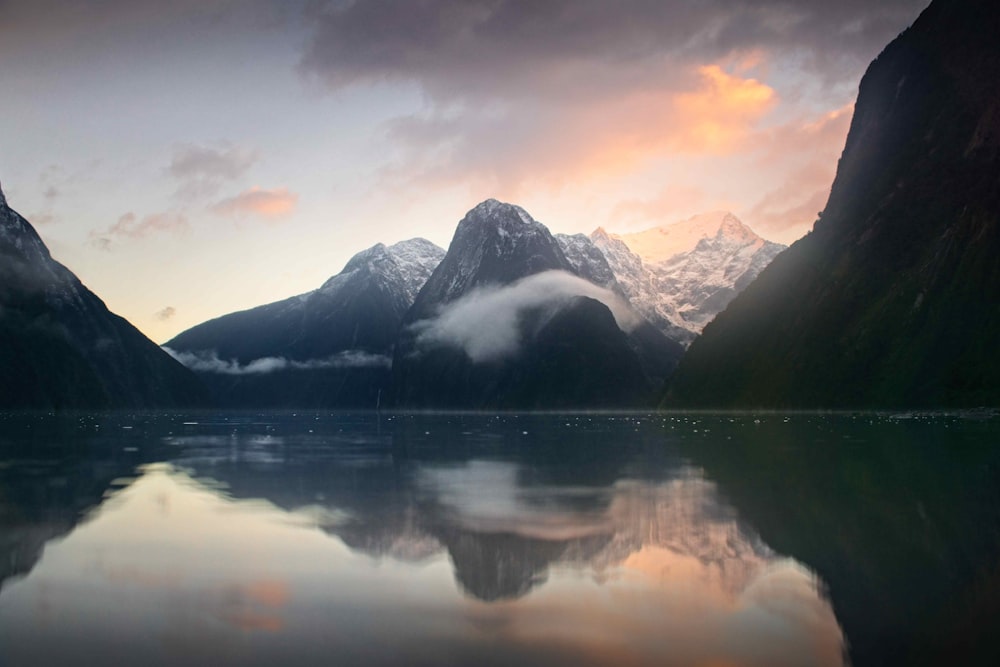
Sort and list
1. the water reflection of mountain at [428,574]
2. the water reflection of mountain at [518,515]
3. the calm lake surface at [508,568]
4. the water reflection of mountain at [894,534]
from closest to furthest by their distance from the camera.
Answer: the calm lake surface at [508,568]
the water reflection of mountain at [894,534]
the water reflection of mountain at [428,574]
the water reflection of mountain at [518,515]

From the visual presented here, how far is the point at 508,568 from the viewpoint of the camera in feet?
82.0

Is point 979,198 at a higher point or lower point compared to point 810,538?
higher

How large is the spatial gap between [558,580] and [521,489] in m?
22.2

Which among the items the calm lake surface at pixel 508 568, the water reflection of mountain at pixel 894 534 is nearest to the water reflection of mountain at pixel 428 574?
the calm lake surface at pixel 508 568

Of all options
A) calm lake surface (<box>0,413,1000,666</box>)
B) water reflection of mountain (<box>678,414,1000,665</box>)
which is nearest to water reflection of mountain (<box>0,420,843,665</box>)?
calm lake surface (<box>0,413,1000,666</box>)

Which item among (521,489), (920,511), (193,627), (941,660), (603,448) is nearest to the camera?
(941,660)

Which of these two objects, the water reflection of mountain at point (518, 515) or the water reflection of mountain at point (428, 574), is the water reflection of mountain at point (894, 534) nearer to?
the water reflection of mountain at point (428, 574)

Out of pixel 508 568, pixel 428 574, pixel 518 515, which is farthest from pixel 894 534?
pixel 428 574

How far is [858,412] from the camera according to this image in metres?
174

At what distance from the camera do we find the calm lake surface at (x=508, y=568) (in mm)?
17344

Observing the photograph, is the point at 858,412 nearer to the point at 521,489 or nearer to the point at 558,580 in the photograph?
the point at 521,489

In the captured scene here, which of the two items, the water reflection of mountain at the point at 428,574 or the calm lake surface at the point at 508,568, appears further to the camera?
the water reflection of mountain at the point at 428,574

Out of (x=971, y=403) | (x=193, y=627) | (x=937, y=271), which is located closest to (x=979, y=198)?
(x=937, y=271)

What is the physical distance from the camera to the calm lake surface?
17.3 metres
